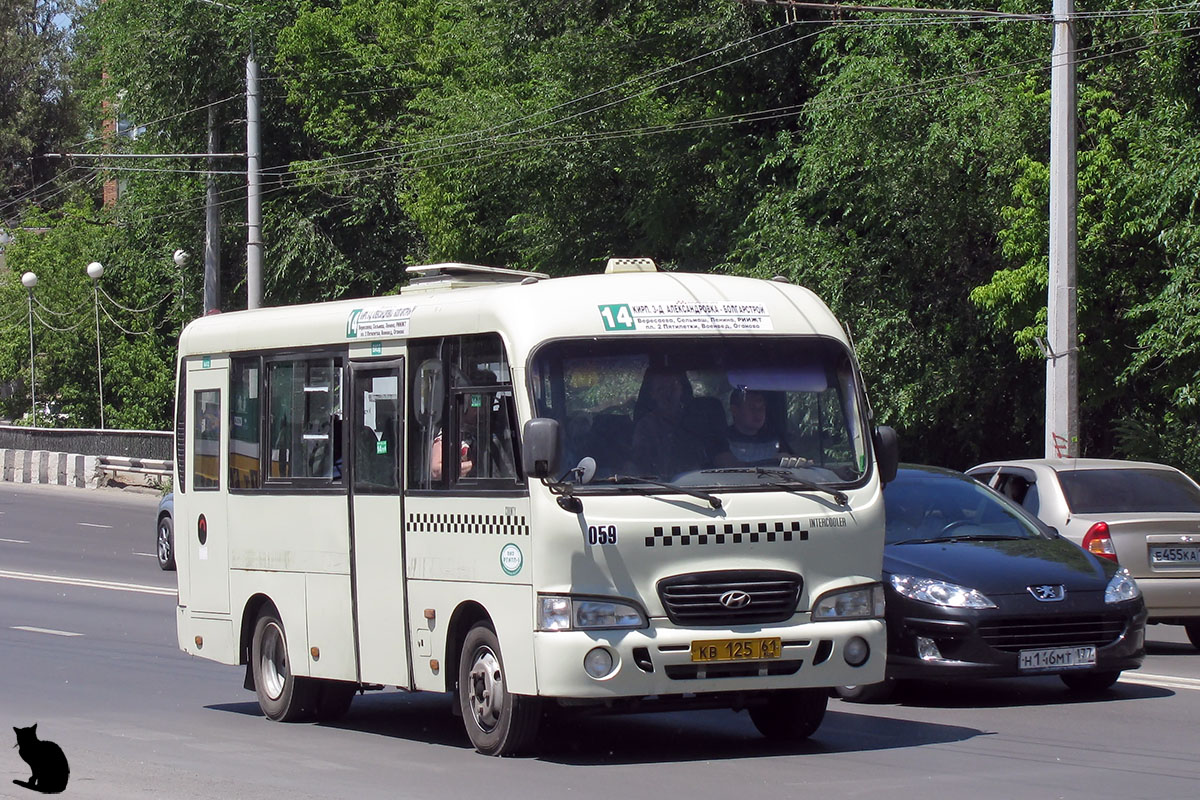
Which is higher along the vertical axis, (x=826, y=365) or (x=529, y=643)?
(x=826, y=365)

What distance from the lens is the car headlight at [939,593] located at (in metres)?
10.5

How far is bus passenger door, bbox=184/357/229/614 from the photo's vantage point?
11719 mm

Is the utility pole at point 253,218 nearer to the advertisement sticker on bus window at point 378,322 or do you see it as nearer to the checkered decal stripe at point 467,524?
the advertisement sticker on bus window at point 378,322

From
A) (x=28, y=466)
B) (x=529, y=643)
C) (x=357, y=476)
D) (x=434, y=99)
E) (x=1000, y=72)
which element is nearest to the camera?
(x=529, y=643)

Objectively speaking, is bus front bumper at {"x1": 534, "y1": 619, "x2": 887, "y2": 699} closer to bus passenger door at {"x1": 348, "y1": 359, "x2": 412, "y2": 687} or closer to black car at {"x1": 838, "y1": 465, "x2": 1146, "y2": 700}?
bus passenger door at {"x1": 348, "y1": 359, "x2": 412, "y2": 687}

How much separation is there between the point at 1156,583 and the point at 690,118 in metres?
22.8

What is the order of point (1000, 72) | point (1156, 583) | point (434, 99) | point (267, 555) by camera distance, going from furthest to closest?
point (434, 99), point (1000, 72), point (1156, 583), point (267, 555)

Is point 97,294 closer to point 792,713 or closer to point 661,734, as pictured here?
point 661,734

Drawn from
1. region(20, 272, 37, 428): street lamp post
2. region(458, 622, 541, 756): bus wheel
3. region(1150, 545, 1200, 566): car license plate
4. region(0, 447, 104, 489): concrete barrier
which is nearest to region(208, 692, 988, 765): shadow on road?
region(458, 622, 541, 756): bus wheel

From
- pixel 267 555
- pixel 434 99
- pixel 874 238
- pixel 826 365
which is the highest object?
pixel 434 99

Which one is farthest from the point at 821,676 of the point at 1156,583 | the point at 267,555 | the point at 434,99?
the point at 434,99

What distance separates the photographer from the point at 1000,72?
2558 centimetres

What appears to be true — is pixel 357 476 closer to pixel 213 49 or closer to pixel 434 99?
pixel 434 99

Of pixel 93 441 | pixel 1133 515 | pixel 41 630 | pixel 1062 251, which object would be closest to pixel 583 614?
pixel 1133 515
